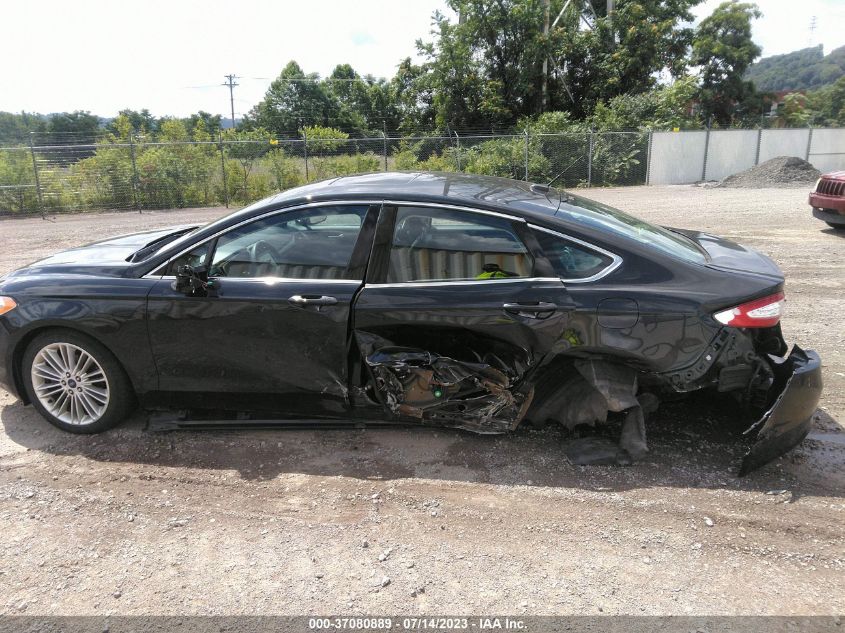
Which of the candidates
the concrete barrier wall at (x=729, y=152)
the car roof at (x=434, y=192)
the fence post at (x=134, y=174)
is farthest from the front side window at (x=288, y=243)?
the concrete barrier wall at (x=729, y=152)

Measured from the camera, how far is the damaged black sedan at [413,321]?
3.44m

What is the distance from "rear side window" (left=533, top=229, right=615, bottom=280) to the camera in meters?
3.52

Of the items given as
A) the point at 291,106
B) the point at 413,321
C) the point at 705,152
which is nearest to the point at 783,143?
the point at 705,152

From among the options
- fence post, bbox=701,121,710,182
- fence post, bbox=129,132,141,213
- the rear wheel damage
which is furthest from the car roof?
fence post, bbox=701,121,710,182

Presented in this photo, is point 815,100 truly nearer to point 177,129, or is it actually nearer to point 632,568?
point 177,129

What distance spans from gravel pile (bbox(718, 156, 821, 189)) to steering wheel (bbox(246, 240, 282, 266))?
21946 millimetres

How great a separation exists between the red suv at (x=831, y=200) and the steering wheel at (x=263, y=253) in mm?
10770

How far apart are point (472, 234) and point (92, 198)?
58.9 ft

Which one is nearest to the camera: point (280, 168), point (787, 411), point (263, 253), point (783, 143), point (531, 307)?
point (787, 411)

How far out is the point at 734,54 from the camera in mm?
36969

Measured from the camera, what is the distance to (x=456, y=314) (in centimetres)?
356

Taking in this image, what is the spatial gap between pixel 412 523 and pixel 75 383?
2.41 m

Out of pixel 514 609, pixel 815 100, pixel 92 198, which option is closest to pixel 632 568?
pixel 514 609

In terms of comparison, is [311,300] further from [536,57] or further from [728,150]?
[536,57]
